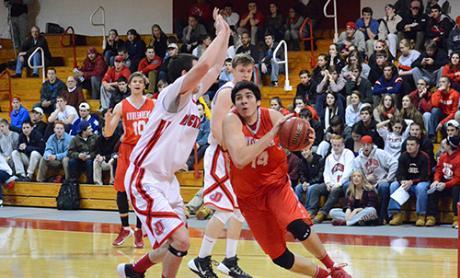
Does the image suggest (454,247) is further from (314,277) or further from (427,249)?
(314,277)

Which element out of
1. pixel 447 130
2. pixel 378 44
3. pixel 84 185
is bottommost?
pixel 84 185

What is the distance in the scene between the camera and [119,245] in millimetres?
9867

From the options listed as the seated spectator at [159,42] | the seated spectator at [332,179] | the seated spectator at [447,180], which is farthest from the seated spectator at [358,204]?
the seated spectator at [159,42]

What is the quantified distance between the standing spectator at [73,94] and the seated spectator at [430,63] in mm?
6304

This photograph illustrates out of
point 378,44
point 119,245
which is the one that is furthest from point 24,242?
point 378,44

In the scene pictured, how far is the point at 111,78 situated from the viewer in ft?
55.3

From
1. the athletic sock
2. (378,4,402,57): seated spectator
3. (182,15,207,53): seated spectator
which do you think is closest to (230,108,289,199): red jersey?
the athletic sock

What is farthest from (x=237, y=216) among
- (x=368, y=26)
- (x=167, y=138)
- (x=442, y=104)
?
(x=368, y=26)

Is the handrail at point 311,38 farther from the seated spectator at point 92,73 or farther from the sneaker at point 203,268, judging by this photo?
the sneaker at point 203,268

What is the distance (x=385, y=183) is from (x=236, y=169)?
5714mm

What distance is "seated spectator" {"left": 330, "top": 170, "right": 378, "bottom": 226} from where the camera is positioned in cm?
1170

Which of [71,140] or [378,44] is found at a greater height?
[378,44]

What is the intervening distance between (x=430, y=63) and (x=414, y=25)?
1.24 metres

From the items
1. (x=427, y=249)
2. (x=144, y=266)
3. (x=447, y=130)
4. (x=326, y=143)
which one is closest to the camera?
(x=144, y=266)
